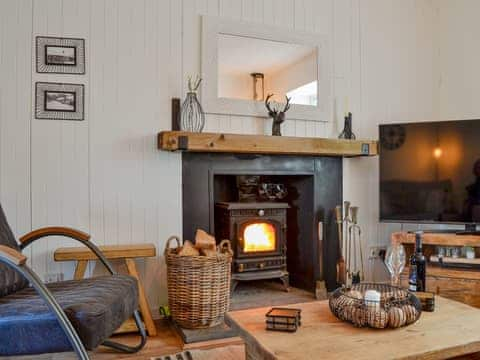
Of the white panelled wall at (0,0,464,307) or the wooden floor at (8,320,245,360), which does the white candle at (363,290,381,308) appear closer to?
the wooden floor at (8,320,245,360)

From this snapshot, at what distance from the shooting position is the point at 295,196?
3555 mm

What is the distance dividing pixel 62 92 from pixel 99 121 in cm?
30

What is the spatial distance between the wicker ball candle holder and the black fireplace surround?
156 centimetres

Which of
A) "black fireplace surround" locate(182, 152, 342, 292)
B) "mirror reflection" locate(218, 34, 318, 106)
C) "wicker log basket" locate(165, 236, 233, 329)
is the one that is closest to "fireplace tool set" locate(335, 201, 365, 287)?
"black fireplace surround" locate(182, 152, 342, 292)

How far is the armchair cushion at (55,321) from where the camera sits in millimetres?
1427

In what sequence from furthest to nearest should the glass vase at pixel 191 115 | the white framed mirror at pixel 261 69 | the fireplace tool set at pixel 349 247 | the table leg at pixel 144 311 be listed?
the fireplace tool set at pixel 349 247, the white framed mirror at pixel 261 69, the glass vase at pixel 191 115, the table leg at pixel 144 311

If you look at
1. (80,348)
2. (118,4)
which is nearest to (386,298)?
(80,348)

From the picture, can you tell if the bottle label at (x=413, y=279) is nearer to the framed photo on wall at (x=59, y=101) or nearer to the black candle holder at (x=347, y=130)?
the black candle holder at (x=347, y=130)

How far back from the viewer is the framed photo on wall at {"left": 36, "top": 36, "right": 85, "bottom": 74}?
106 inches

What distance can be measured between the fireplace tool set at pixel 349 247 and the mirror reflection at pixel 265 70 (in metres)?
0.96

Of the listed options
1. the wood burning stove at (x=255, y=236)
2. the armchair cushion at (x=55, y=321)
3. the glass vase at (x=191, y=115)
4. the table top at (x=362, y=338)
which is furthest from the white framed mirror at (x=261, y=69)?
the table top at (x=362, y=338)

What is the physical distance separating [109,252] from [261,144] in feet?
4.14

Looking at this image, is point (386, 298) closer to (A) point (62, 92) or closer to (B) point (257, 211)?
(B) point (257, 211)

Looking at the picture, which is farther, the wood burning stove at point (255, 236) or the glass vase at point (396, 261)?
the wood burning stove at point (255, 236)
